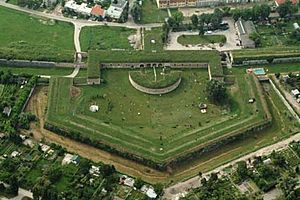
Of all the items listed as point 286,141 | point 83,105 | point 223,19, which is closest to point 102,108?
point 83,105

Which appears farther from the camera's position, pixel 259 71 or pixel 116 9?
pixel 116 9

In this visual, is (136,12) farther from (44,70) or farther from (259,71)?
(259,71)

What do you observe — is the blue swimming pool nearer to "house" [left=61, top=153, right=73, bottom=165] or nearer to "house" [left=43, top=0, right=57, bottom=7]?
"house" [left=61, top=153, right=73, bottom=165]

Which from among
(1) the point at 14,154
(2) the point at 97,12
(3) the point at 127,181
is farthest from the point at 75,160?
(2) the point at 97,12

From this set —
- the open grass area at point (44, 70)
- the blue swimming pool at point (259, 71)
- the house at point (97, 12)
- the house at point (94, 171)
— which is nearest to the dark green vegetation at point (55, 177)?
→ the house at point (94, 171)

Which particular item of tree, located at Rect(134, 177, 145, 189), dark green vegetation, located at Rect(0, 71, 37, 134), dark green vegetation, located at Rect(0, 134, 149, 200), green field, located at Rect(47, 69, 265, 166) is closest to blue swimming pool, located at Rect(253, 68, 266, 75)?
green field, located at Rect(47, 69, 265, 166)
